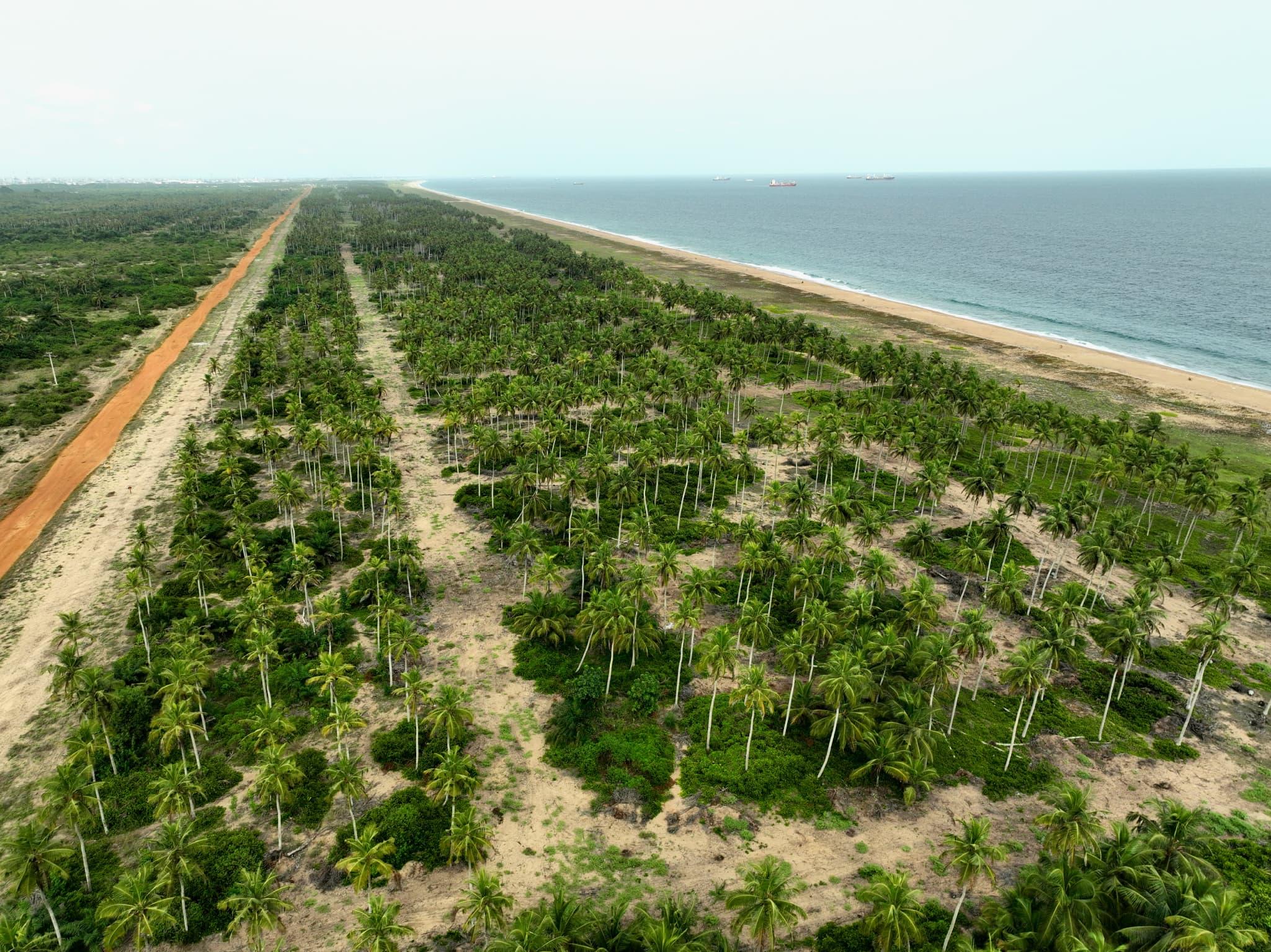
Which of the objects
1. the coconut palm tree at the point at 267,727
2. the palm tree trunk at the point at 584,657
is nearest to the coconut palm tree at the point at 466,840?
the coconut palm tree at the point at 267,727

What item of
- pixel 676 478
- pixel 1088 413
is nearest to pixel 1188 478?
pixel 1088 413

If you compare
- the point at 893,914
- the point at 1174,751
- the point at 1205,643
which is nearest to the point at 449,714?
the point at 893,914

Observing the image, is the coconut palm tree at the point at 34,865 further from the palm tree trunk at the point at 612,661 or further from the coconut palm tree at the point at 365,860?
the palm tree trunk at the point at 612,661

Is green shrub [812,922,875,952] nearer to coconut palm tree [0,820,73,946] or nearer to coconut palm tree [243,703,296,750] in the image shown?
coconut palm tree [243,703,296,750]

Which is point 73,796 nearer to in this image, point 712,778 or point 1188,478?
point 712,778

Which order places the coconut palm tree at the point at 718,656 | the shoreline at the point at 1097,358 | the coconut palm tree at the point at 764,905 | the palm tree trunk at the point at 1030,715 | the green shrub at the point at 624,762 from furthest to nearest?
the shoreline at the point at 1097,358 → the palm tree trunk at the point at 1030,715 → the coconut palm tree at the point at 718,656 → the green shrub at the point at 624,762 → the coconut palm tree at the point at 764,905

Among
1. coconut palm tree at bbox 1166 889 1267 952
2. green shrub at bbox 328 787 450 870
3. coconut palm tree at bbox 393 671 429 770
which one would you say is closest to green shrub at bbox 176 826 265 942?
green shrub at bbox 328 787 450 870
